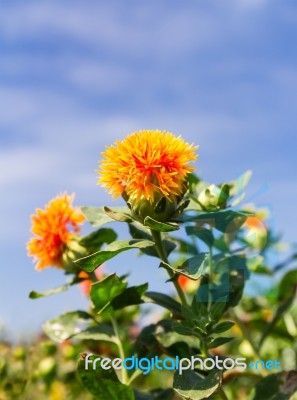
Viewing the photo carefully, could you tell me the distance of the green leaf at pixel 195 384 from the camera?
0.90 m

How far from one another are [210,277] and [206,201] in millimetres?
140

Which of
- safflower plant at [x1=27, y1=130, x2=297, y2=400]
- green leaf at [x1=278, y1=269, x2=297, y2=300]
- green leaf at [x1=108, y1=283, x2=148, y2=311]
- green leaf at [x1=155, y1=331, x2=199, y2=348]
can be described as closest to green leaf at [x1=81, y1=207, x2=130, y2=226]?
safflower plant at [x1=27, y1=130, x2=297, y2=400]

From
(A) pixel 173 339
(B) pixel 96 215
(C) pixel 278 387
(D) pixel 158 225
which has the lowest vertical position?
(C) pixel 278 387

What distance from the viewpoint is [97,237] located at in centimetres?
116

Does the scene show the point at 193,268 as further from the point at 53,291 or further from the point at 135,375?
the point at 53,291

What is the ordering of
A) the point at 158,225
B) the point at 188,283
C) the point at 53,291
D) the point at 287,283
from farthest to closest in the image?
1. the point at 188,283
2. the point at 287,283
3. the point at 53,291
4. the point at 158,225

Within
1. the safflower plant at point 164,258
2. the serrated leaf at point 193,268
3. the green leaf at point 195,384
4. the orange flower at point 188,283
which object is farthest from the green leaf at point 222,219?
the orange flower at point 188,283

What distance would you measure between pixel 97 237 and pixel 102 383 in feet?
0.88

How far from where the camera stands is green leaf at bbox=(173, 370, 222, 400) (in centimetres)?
90

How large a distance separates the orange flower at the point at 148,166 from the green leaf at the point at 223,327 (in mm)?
212

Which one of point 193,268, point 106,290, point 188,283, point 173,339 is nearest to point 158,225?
point 193,268

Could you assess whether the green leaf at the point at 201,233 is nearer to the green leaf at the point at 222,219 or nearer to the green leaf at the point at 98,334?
the green leaf at the point at 222,219

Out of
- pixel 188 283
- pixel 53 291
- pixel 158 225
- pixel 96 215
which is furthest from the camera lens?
pixel 188 283

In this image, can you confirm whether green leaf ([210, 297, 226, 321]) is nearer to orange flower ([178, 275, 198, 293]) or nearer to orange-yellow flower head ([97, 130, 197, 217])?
orange-yellow flower head ([97, 130, 197, 217])
